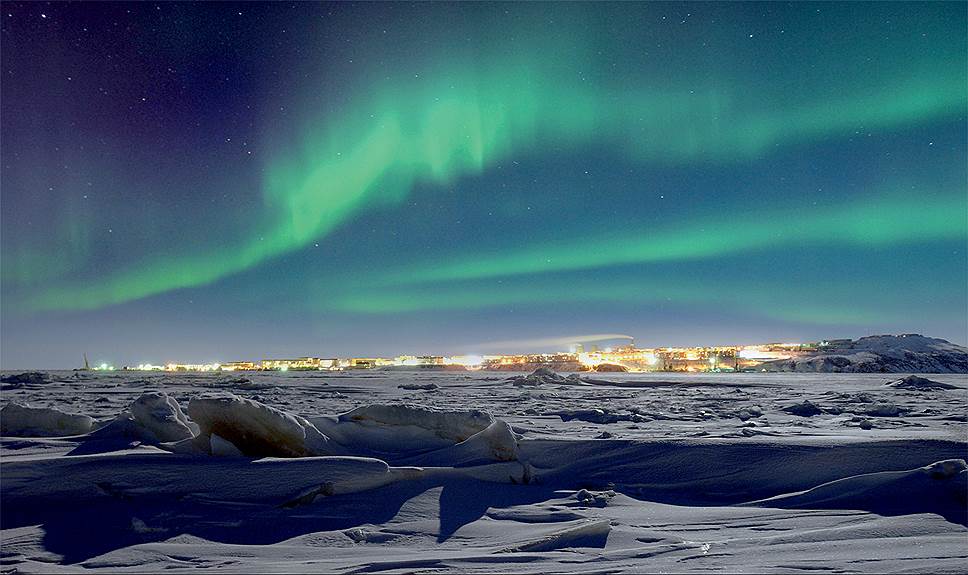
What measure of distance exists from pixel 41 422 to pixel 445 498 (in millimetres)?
4519

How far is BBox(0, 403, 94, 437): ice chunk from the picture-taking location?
5.09 m

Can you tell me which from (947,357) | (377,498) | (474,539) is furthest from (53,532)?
(947,357)

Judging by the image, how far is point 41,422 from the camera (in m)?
5.14

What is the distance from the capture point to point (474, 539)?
2742 mm

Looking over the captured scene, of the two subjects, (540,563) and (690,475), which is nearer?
(540,563)

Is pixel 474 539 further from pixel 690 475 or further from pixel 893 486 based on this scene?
pixel 893 486

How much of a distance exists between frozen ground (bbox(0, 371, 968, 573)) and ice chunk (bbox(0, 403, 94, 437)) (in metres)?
0.01

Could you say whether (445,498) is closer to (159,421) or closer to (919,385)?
(159,421)

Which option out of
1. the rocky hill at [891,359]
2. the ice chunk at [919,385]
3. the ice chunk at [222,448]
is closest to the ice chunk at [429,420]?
the ice chunk at [222,448]

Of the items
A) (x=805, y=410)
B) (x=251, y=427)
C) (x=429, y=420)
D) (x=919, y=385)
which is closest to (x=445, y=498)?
(x=429, y=420)

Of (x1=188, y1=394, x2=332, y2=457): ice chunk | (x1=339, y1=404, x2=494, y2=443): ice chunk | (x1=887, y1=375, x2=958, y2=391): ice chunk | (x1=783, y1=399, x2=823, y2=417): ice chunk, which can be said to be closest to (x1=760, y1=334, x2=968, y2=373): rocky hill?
(x1=887, y1=375, x2=958, y2=391): ice chunk

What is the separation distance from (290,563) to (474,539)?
3.02 feet

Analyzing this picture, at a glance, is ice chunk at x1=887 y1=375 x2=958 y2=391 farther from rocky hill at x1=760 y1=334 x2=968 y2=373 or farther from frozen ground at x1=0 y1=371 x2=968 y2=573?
rocky hill at x1=760 y1=334 x2=968 y2=373

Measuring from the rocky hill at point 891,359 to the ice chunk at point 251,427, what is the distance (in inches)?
1832
